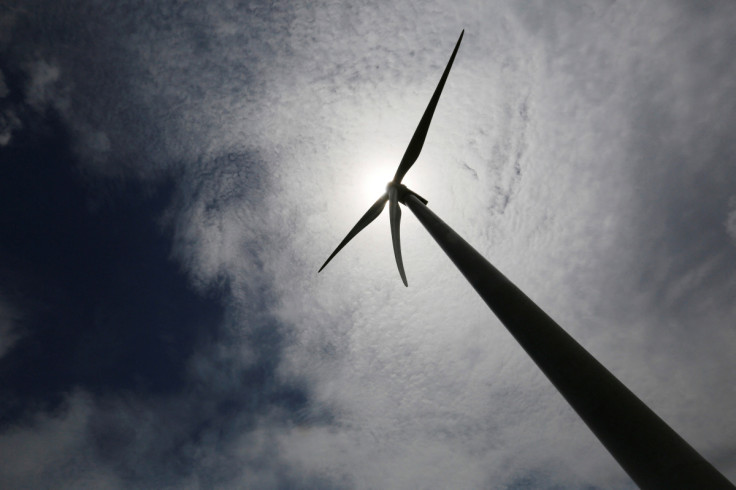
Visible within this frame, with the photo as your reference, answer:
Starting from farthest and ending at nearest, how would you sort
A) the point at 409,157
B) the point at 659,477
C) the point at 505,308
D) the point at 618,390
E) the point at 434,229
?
1. the point at 409,157
2. the point at 434,229
3. the point at 505,308
4. the point at 618,390
5. the point at 659,477

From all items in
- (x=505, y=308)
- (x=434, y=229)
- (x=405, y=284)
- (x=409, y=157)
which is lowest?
(x=505, y=308)

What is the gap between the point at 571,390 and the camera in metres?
5.17

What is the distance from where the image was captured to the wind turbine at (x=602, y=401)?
3.97 metres

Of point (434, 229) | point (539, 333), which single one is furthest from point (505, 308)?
point (434, 229)

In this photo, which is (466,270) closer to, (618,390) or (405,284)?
(618,390)

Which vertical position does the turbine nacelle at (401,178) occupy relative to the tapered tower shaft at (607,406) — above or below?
above

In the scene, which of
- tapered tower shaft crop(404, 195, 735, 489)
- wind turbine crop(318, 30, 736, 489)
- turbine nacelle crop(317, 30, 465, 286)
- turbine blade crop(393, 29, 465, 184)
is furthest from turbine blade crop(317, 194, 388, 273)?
tapered tower shaft crop(404, 195, 735, 489)

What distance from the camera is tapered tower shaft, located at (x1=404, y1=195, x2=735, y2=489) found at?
13.0 feet

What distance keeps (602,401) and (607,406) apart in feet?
0.27

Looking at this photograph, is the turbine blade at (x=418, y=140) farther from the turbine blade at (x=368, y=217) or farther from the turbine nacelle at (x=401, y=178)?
the turbine blade at (x=368, y=217)

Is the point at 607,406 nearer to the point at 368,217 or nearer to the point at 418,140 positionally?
the point at 418,140

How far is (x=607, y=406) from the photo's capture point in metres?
4.71

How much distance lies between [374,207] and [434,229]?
10262mm

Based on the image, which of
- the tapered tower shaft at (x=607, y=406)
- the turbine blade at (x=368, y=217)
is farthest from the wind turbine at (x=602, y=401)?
the turbine blade at (x=368, y=217)
